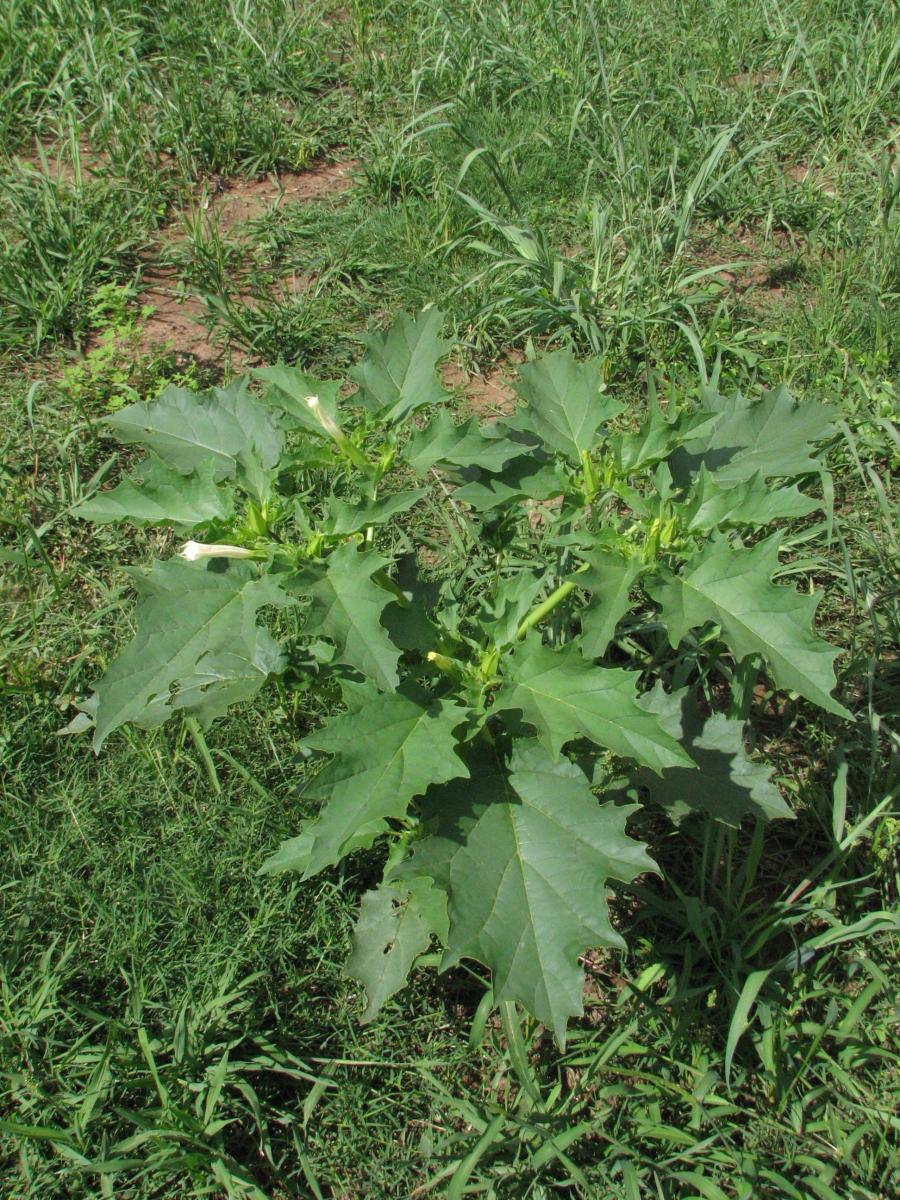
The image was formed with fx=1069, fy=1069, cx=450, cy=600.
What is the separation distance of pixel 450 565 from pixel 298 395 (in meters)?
1.38

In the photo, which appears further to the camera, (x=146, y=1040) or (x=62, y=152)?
(x=62, y=152)

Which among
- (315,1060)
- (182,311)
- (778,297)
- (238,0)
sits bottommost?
(315,1060)

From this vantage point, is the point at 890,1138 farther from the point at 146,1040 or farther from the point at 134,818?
the point at 134,818

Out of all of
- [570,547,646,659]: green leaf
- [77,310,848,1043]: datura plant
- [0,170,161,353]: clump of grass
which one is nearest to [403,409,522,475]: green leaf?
[77,310,848,1043]: datura plant

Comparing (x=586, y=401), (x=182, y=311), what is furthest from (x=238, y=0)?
(x=586, y=401)

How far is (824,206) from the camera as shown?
14.3ft

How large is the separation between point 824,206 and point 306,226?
2124mm

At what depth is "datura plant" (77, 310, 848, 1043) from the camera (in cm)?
179

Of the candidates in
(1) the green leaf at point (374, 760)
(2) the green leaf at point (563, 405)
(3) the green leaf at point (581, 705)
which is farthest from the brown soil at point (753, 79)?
(1) the green leaf at point (374, 760)

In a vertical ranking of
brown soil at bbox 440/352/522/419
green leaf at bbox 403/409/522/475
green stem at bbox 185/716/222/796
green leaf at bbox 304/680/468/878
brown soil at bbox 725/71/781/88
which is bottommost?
green stem at bbox 185/716/222/796

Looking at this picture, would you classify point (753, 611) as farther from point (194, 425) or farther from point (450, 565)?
point (450, 565)

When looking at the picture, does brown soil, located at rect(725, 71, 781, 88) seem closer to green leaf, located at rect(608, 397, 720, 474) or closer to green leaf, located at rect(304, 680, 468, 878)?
green leaf, located at rect(608, 397, 720, 474)

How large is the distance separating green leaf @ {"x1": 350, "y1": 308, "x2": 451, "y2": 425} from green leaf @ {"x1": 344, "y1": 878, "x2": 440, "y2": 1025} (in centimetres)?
100

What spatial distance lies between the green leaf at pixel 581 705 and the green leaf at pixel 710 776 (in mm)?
515
